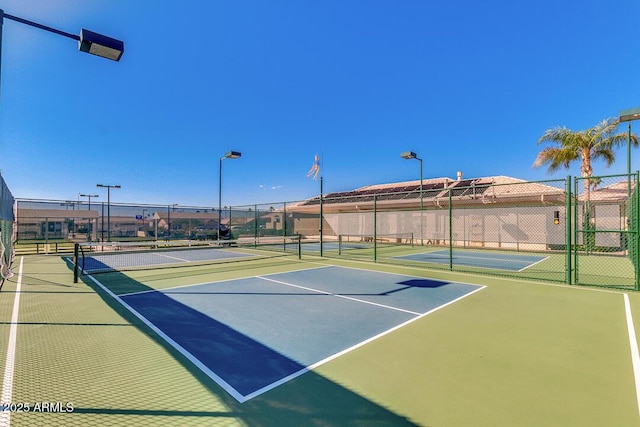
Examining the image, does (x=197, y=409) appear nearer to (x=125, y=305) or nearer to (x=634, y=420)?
(x=634, y=420)

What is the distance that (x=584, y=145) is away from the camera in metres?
18.8

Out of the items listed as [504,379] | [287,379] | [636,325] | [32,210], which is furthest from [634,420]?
[32,210]

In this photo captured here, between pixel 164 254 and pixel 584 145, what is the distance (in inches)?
1002

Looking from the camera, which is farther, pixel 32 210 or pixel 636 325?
pixel 32 210

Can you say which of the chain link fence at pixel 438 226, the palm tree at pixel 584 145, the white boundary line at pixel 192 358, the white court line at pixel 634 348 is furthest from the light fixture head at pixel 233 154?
the palm tree at pixel 584 145

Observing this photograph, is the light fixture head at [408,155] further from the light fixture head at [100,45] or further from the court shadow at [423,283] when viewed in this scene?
the light fixture head at [100,45]

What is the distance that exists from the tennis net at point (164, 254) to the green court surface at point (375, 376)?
5.24 m

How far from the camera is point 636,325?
5.25m

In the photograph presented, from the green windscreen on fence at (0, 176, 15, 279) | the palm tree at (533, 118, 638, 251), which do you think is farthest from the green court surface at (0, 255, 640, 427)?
the palm tree at (533, 118, 638, 251)

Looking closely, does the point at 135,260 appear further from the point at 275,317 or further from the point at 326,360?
the point at 326,360

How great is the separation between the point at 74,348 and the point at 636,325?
885 centimetres

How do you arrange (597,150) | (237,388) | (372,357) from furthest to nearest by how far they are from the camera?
1. (597,150)
2. (372,357)
3. (237,388)

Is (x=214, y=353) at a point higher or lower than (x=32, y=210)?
lower

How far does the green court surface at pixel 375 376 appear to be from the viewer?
277cm
